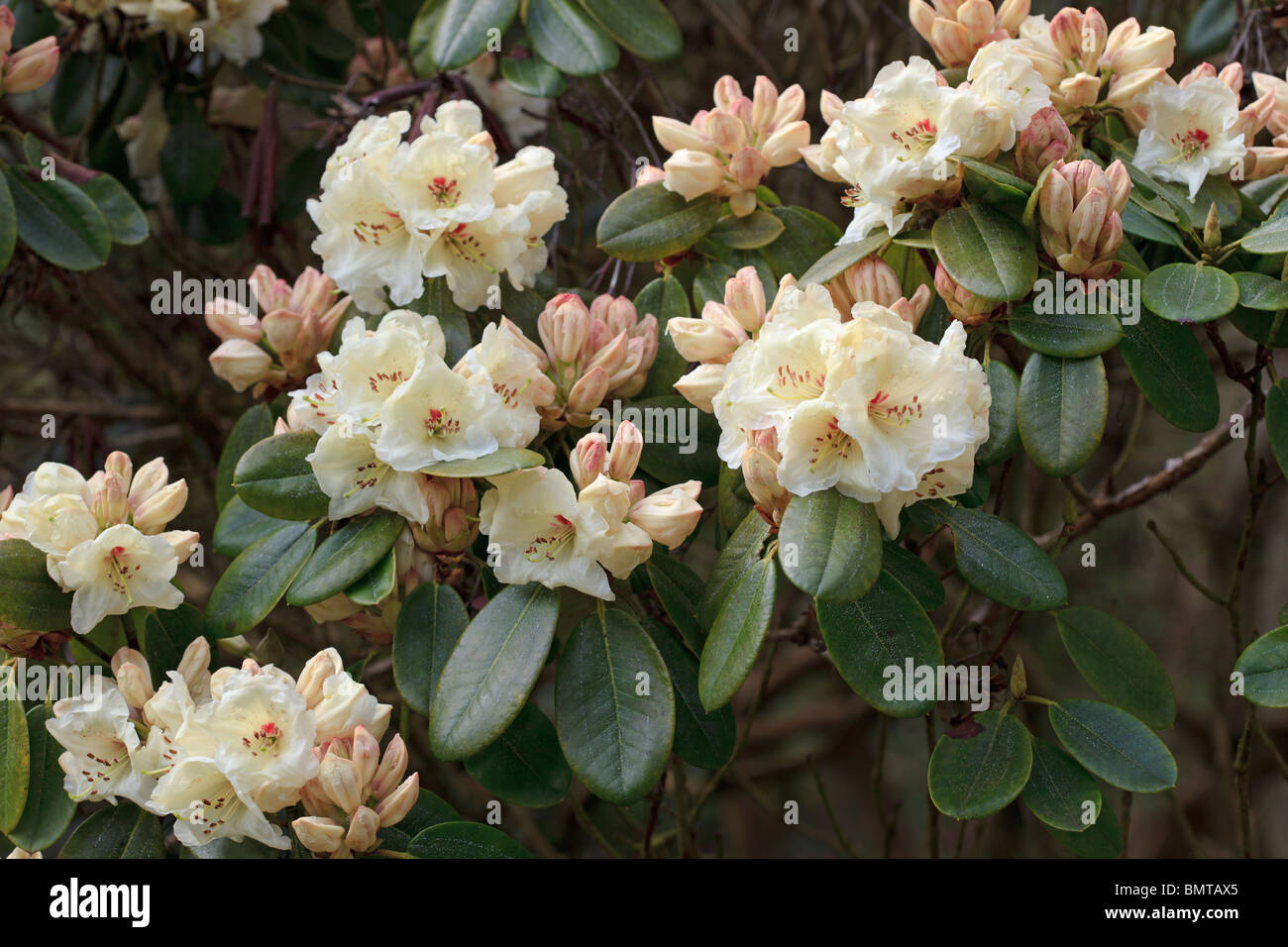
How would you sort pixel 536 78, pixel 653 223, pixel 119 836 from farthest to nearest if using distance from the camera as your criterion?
pixel 536 78 → pixel 653 223 → pixel 119 836

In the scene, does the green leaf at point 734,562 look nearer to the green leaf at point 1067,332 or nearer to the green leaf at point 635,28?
the green leaf at point 1067,332

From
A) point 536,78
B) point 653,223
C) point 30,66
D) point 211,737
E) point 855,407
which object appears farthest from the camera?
point 536,78

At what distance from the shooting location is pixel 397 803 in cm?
105

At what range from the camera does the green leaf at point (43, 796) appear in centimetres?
115

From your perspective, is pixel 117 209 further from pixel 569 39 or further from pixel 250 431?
pixel 569 39

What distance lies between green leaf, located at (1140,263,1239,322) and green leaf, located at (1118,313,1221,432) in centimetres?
4

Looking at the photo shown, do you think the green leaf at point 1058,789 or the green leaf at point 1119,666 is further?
the green leaf at point 1119,666

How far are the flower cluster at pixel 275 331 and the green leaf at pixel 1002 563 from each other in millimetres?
756

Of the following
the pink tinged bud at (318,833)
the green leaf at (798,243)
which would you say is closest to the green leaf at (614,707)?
the pink tinged bud at (318,833)

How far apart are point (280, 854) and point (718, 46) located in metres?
2.23

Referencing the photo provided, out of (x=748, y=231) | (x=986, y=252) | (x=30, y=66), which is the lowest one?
(x=986, y=252)

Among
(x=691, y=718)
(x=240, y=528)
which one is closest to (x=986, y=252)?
(x=691, y=718)

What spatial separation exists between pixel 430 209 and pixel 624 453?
0.38 m
